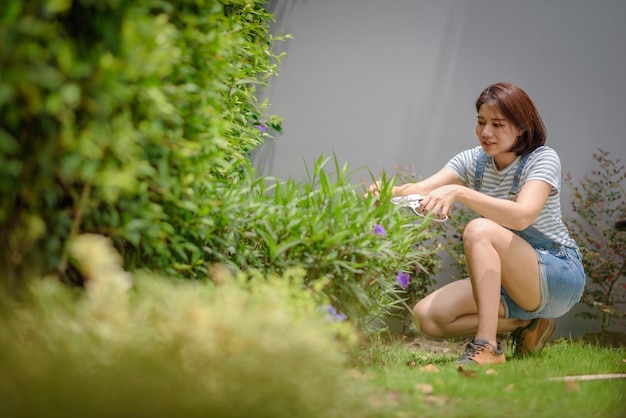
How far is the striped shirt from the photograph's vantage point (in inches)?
110

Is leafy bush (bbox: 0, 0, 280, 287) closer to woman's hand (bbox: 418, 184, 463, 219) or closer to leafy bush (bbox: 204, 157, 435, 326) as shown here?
leafy bush (bbox: 204, 157, 435, 326)

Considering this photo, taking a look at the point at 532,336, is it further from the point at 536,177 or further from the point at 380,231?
the point at 380,231

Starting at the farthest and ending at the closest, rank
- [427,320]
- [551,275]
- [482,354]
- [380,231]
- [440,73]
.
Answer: [440,73]
[427,320]
[551,275]
[482,354]
[380,231]

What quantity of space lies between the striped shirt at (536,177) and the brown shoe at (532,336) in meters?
0.41

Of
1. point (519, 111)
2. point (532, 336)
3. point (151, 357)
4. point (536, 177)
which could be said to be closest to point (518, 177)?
point (536, 177)

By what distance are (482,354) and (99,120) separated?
6.30ft

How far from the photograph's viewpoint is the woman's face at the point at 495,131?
115 inches

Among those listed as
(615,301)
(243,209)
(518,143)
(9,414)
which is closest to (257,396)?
(9,414)

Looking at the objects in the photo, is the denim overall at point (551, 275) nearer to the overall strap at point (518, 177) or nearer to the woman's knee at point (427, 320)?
the overall strap at point (518, 177)

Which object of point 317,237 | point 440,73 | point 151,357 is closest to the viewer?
point 151,357

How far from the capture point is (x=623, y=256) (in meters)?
4.33

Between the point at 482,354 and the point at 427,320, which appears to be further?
the point at 427,320

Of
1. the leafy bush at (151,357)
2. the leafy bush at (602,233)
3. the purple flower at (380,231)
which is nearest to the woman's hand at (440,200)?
the purple flower at (380,231)

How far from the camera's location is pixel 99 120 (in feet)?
4.61
